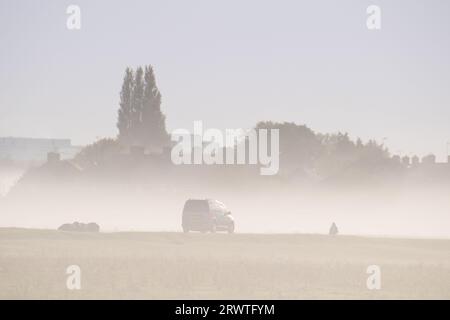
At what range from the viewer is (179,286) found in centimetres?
3869

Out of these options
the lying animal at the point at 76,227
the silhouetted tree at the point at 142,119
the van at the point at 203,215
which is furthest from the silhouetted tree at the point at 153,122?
the van at the point at 203,215

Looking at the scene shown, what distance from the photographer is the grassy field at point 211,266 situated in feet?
124

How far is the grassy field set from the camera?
37.8 meters

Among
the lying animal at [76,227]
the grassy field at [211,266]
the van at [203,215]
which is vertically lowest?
the grassy field at [211,266]

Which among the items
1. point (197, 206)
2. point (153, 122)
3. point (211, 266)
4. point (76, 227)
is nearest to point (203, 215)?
point (197, 206)

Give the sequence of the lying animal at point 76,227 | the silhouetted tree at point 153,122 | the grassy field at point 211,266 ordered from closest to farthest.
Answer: the grassy field at point 211,266 → the lying animal at point 76,227 → the silhouetted tree at point 153,122

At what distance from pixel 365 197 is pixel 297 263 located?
99.5m

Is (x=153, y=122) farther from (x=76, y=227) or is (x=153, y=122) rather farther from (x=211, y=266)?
(x=211, y=266)

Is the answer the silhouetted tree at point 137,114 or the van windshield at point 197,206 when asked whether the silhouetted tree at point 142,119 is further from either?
the van windshield at point 197,206

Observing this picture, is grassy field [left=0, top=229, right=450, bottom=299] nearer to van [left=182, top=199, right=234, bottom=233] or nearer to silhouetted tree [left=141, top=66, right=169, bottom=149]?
van [left=182, top=199, right=234, bottom=233]

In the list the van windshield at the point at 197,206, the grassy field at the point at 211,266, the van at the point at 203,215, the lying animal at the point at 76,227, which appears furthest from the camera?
the lying animal at the point at 76,227

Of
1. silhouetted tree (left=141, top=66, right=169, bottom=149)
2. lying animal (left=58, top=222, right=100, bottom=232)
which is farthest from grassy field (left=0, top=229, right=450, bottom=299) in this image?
silhouetted tree (left=141, top=66, right=169, bottom=149)
